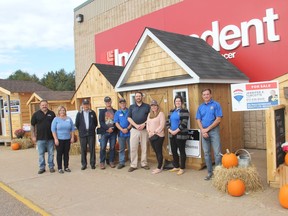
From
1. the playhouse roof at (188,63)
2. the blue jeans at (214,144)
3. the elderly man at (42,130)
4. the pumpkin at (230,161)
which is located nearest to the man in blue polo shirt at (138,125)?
the playhouse roof at (188,63)

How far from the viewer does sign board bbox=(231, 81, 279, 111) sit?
586cm

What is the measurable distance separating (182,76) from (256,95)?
2.10 meters

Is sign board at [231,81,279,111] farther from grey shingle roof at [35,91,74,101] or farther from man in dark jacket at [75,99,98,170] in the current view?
grey shingle roof at [35,91,74,101]

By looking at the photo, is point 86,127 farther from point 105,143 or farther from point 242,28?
point 242,28

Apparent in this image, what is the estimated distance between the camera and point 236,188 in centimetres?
527

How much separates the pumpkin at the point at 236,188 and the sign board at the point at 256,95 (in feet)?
5.09

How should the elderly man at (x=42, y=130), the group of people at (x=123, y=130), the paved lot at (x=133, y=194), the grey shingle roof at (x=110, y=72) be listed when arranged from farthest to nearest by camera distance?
the grey shingle roof at (x=110, y=72) < the elderly man at (x=42, y=130) < the group of people at (x=123, y=130) < the paved lot at (x=133, y=194)

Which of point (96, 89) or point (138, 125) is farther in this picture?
point (96, 89)

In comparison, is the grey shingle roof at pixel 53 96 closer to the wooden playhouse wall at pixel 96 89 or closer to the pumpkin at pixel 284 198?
the wooden playhouse wall at pixel 96 89

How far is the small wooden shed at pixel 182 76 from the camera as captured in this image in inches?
297

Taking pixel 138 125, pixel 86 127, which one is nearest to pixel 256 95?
pixel 138 125

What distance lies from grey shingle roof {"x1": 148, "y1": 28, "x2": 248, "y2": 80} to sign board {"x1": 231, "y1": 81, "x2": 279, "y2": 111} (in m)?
1.20

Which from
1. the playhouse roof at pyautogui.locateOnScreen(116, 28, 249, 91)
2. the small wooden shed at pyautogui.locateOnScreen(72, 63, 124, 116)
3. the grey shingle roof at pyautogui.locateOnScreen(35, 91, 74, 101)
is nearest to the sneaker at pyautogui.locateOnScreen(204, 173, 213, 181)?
the playhouse roof at pyautogui.locateOnScreen(116, 28, 249, 91)

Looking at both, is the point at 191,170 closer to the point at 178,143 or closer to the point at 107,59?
the point at 178,143
